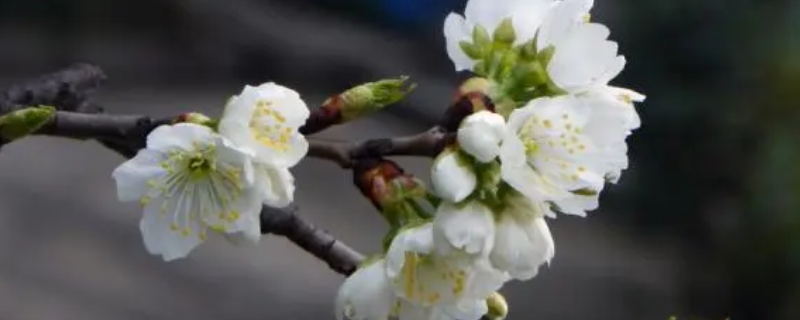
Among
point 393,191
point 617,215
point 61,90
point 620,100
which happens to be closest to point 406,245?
point 393,191

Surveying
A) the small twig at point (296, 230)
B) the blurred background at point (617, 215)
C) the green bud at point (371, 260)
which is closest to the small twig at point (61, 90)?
the small twig at point (296, 230)

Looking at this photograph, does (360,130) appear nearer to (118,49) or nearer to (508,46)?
(118,49)

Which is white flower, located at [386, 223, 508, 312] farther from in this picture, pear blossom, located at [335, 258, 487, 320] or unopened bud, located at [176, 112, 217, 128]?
unopened bud, located at [176, 112, 217, 128]

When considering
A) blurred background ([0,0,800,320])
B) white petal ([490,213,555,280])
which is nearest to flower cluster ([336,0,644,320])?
white petal ([490,213,555,280])

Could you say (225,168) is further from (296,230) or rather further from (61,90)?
(61,90)

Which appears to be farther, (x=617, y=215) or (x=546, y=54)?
(x=617, y=215)

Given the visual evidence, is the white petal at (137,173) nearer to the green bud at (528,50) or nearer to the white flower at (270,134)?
the white flower at (270,134)
